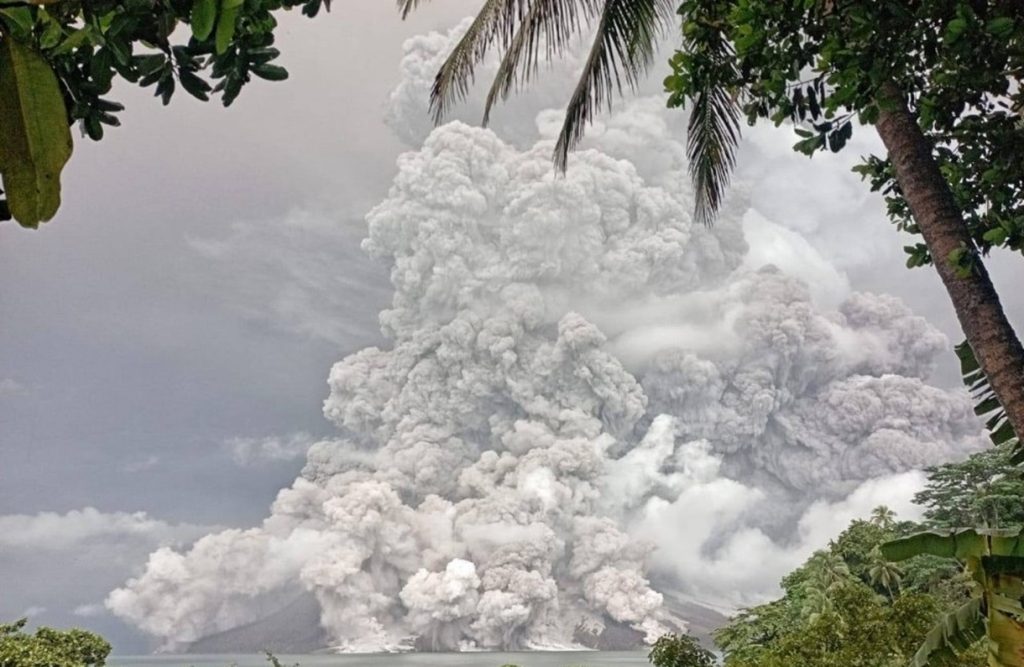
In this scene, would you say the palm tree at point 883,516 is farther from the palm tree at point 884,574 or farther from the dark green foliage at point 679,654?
the dark green foliage at point 679,654

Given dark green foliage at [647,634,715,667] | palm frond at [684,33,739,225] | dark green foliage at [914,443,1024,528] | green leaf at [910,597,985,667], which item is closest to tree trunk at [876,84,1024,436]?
green leaf at [910,597,985,667]

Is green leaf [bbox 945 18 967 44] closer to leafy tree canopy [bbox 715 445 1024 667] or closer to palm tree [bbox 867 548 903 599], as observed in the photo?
leafy tree canopy [bbox 715 445 1024 667]

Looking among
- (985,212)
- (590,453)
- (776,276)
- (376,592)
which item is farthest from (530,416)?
(985,212)

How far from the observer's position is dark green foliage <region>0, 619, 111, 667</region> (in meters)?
7.76

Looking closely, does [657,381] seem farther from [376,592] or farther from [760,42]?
[760,42]

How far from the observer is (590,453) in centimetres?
6238

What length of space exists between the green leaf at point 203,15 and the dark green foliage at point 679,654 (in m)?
12.1

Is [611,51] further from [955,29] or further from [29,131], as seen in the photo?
[29,131]

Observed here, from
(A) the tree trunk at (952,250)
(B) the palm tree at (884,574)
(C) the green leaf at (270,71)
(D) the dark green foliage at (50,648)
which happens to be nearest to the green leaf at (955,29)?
(A) the tree trunk at (952,250)

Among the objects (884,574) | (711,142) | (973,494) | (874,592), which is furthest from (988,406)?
(973,494)

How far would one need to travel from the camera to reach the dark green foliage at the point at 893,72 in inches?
92.2

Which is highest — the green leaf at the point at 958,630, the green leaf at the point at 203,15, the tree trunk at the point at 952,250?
the tree trunk at the point at 952,250

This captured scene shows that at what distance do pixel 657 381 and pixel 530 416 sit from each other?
1324 centimetres

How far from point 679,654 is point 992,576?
10.1 meters
